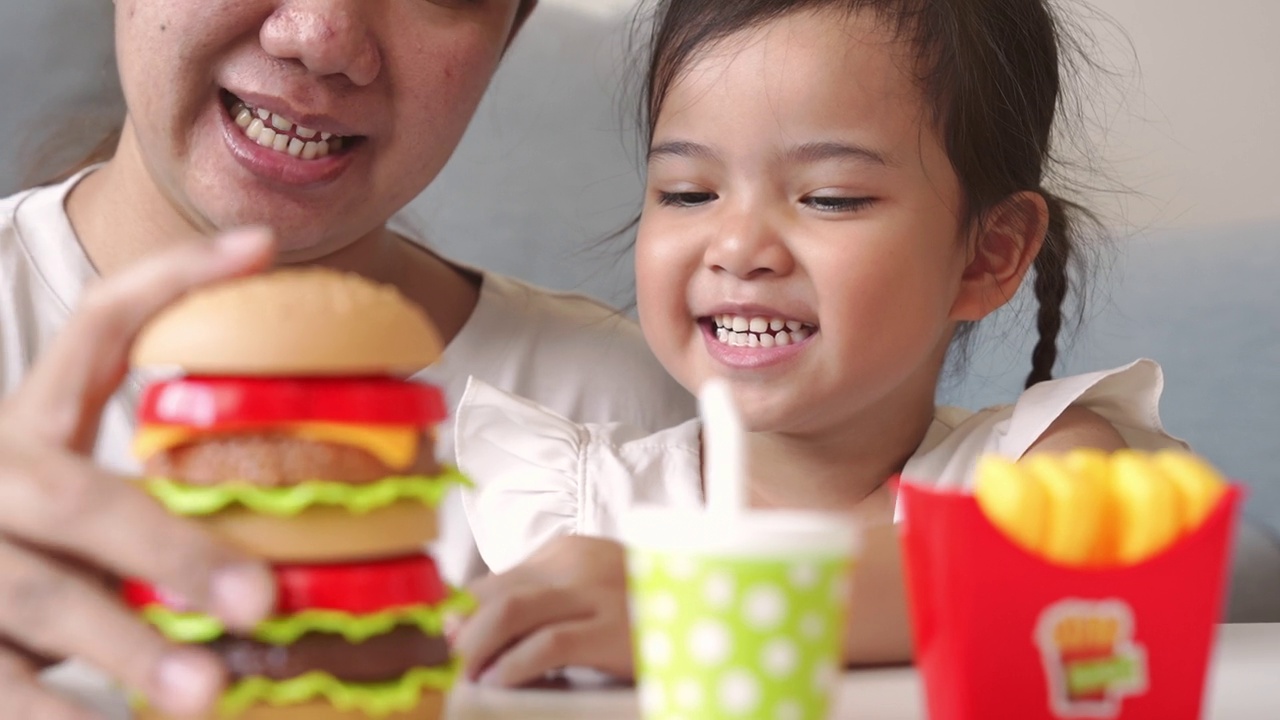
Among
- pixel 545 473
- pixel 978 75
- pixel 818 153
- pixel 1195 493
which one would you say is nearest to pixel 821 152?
pixel 818 153

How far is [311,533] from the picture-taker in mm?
574

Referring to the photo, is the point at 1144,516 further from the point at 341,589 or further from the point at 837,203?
the point at 837,203

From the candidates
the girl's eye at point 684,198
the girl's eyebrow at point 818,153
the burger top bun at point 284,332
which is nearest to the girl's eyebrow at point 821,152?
the girl's eyebrow at point 818,153

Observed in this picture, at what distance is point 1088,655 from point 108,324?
458 millimetres

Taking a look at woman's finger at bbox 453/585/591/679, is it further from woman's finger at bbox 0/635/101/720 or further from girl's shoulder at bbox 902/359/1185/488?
girl's shoulder at bbox 902/359/1185/488

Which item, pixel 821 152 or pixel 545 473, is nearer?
pixel 821 152

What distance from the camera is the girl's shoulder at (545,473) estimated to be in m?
1.48

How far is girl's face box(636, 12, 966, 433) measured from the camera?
1.28 m

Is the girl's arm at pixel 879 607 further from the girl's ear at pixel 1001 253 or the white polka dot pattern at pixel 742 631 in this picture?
the girl's ear at pixel 1001 253

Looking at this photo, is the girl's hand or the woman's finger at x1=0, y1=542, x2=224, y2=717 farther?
the girl's hand

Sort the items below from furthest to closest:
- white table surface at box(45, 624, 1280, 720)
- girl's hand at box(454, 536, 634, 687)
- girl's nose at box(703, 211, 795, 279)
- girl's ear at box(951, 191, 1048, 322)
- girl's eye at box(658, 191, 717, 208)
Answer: girl's ear at box(951, 191, 1048, 322), girl's eye at box(658, 191, 717, 208), girl's nose at box(703, 211, 795, 279), girl's hand at box(454, 536, 634, 687), white table surface at box(45, 624, 1280, 720)

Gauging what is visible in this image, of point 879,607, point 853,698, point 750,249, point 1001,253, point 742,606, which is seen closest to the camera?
point 742,606

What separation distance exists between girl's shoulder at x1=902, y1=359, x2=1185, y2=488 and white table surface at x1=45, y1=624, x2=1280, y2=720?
448 mm

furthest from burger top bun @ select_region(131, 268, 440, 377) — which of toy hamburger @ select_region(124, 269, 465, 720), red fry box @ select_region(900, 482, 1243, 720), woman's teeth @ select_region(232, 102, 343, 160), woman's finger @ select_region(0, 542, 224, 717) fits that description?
woman's teeth @ select_region(232, 102, 343, 160)
